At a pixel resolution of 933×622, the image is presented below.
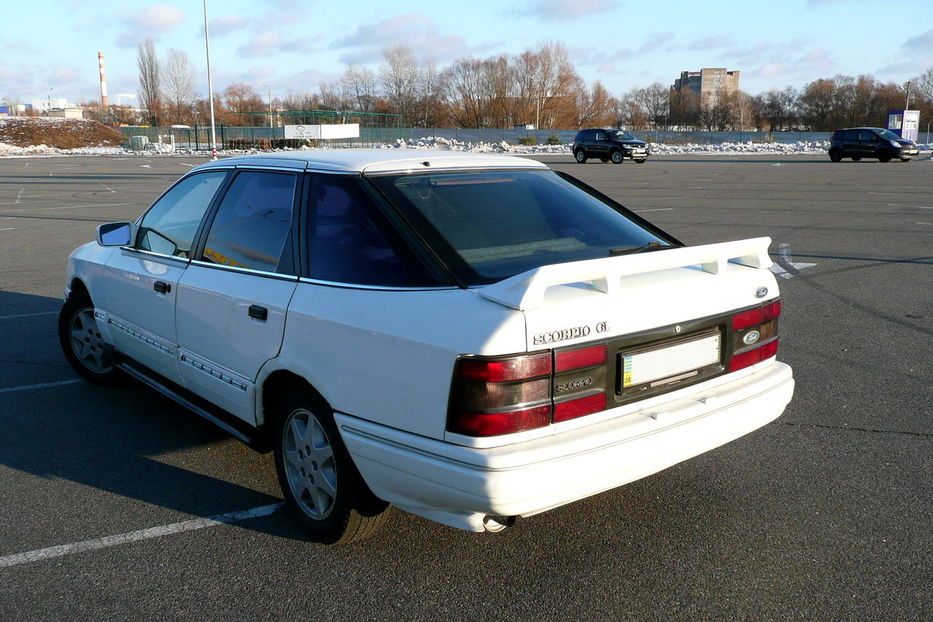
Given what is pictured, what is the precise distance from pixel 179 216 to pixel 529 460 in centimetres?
277

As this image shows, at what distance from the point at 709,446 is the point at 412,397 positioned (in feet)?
4.15

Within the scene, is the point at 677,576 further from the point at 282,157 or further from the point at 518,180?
the point at 282,157

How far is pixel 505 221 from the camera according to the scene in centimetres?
359

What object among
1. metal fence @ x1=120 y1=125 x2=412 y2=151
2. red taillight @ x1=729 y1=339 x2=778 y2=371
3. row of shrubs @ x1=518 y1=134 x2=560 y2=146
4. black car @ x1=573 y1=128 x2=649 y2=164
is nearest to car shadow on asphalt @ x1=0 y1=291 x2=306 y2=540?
red taillight @ x1=729 y1=339 x2=778 y2=371

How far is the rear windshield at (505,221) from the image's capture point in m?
3.22

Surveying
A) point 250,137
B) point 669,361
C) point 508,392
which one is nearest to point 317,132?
point 250,137

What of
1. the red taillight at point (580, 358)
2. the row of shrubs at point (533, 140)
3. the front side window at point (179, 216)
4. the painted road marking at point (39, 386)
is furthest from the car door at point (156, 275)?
the row of shrubs at point (533, 140)

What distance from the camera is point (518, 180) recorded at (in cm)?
399

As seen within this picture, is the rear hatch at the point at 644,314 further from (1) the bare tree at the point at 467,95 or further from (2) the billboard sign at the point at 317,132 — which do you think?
(1) the bare tree at the point at 467,95

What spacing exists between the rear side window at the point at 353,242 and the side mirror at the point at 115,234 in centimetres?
187

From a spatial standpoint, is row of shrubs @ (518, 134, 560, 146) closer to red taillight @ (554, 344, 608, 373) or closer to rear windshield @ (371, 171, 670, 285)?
rear windshield @ (371, 171, 670, 285)

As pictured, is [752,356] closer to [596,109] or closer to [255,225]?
[255,225]

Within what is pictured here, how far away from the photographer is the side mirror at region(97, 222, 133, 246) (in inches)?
192

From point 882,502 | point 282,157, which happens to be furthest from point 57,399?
point 882,502
